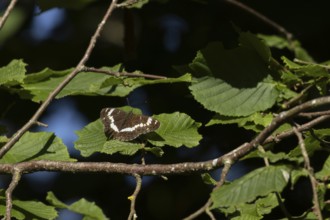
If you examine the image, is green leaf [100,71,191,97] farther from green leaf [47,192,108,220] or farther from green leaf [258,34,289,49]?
green leaf [258,34,289,49]

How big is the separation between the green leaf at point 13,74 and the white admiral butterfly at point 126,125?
21cm

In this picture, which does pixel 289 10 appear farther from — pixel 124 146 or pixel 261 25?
pixel 124 146

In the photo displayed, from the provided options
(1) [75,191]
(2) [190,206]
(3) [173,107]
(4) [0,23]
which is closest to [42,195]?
(1) [75,191]

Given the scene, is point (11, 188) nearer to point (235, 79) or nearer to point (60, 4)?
point (235, 79)

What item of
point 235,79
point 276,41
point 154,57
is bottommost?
point 154,57

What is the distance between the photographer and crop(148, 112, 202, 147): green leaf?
154 cm

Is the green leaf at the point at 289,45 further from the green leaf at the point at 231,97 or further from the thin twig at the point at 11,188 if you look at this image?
the thin twig at the point at 11,188

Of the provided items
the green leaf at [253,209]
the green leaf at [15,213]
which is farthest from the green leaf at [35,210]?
the green leaf at [253,209]

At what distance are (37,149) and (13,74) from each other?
0.16m

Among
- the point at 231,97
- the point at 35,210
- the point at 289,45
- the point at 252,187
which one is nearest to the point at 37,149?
the point at 35,210

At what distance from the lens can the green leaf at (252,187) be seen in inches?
43.9

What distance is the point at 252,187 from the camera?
1.13 metres

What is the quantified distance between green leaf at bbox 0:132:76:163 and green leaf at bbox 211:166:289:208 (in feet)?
1.72

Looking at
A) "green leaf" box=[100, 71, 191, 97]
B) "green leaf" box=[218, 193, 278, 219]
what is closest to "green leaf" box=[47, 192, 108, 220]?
"green leaf" box=[100, 71, 191, 97]
